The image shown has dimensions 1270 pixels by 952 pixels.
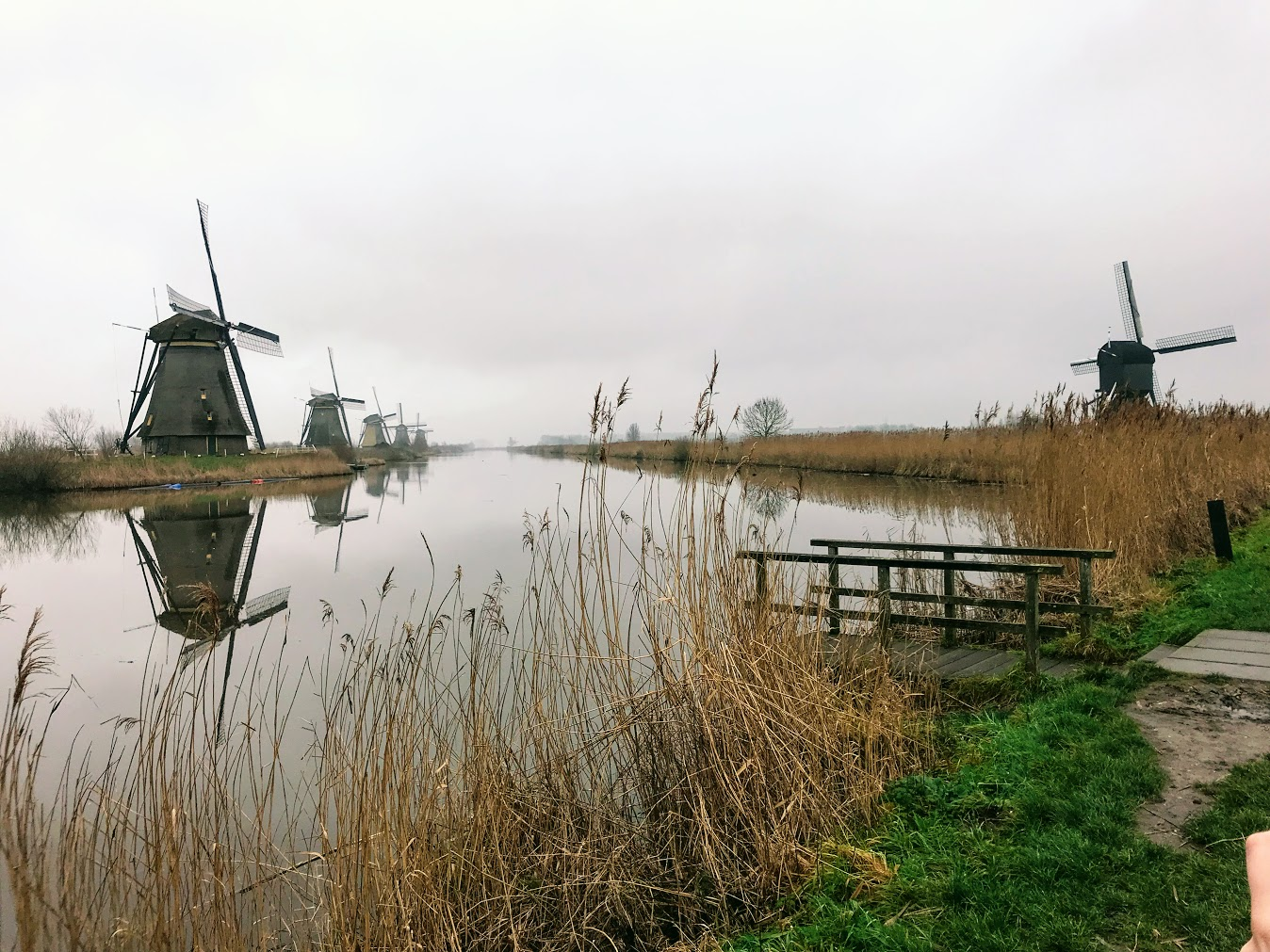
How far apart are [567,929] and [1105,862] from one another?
6.89ft

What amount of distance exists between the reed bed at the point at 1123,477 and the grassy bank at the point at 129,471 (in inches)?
1142

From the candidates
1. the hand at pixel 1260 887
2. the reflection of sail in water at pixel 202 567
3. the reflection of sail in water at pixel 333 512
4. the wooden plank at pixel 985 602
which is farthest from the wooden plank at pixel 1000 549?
the reflection of sail in water at pixel 333 512

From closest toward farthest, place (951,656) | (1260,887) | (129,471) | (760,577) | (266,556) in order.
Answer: (1260,887)
(760,577)
(951,656)
(266,556)
(129,471)

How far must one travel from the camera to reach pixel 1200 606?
5633 mm

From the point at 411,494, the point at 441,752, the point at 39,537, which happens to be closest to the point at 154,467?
the point at 411,494

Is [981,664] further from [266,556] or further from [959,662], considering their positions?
[266,556]

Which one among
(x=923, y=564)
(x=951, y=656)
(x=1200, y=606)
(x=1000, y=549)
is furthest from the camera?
(x=1200, y=606)

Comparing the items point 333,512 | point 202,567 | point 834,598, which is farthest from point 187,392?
point 834,598

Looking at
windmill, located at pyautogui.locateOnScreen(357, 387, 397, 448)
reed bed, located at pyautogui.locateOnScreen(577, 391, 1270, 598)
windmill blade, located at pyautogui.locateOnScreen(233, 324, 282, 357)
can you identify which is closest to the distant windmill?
windmill, located at pyautogui.locateOnScreen(357, 387, 397, 448)

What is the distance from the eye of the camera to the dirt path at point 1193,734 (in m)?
2.82

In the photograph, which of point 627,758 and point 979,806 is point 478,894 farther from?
point 979,806

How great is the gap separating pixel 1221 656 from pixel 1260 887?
4934mm

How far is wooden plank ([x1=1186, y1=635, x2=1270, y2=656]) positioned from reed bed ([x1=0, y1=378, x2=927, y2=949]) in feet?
7.84

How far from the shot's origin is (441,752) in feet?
11.1
